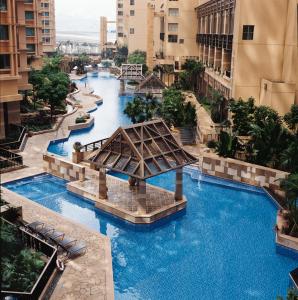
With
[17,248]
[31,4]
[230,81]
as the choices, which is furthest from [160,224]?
[31,4]

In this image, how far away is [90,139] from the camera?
40250 mm

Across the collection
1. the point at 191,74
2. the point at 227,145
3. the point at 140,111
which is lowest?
the point at 227,145

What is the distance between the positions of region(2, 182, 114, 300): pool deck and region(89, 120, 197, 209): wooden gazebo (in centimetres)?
340

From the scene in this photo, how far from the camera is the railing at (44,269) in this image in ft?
46.8

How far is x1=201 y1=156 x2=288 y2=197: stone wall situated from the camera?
27.3 metres

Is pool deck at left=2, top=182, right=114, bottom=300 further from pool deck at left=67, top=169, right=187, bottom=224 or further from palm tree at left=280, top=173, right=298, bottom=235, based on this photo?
palm tree at left=280, top=173, right=298, bottom=235

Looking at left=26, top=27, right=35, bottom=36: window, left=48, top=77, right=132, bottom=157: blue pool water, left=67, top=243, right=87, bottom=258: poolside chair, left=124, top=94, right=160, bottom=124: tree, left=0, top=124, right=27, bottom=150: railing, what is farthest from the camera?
left=26, top=27, right=35, bottom=36: window

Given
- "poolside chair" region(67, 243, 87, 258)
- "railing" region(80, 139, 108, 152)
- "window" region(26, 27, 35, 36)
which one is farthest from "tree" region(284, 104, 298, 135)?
"window" region(26, 27, 35, 36)

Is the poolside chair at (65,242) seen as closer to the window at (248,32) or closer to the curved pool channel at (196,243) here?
the curved pool channel at (196,243)

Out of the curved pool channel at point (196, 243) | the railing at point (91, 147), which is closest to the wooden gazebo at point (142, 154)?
the curved pool channel at point (196, 243)

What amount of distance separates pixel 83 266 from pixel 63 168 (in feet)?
38.7

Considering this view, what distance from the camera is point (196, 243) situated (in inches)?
842

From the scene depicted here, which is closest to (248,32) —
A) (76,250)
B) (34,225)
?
(34,225)

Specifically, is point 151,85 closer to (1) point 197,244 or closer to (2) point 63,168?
(2) point 63,168
